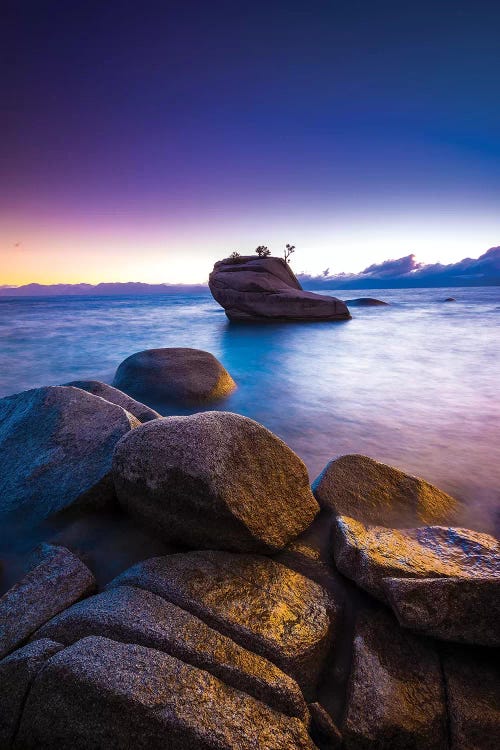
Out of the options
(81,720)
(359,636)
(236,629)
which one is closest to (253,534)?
(236,629)

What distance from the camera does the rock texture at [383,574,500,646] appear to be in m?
2.12

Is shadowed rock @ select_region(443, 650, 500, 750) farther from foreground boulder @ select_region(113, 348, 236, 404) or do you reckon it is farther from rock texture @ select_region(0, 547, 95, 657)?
foreground boulder @ select_region(113, 348, 236, 404)

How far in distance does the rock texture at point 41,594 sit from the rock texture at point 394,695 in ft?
→ 5.83

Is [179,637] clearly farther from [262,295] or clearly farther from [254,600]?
[262,295]

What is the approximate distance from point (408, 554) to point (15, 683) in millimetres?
2425

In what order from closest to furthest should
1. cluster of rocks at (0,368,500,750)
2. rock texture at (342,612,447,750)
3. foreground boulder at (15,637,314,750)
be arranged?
foreground boulder at (15,637,314,750) → cluster of rocks at (0,368,500,750) → rock texture at (342,612,447,750)

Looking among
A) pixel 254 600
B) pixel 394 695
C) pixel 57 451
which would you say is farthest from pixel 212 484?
pixel 57 451

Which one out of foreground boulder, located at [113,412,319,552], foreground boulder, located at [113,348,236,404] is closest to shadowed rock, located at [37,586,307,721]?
foreground boulder, located at [113,412,319,552]

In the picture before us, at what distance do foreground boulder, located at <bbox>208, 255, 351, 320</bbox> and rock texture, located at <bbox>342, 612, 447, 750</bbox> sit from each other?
20.9 meters

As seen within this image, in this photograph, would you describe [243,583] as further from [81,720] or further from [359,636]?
[81,720]

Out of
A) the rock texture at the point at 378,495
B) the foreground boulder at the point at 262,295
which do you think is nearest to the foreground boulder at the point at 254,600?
the rock texture at the point at 378,495

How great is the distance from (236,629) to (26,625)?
124 cm

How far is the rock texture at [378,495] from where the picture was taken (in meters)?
3.39

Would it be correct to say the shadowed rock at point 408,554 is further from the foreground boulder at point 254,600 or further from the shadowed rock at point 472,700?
the shadowed rock at point 472,700
